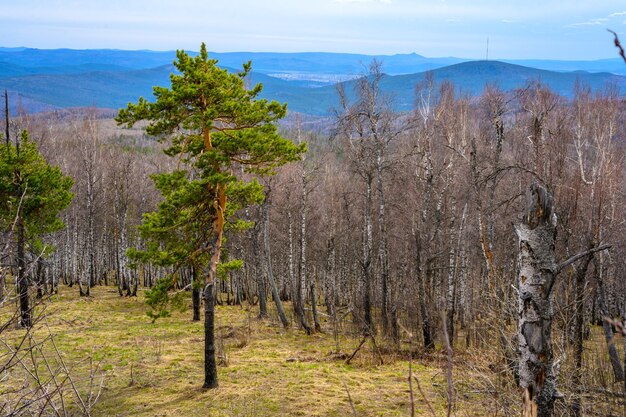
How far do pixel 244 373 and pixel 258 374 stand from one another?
0.45 m

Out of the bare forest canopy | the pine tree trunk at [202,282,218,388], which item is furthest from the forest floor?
the bare forest canopy

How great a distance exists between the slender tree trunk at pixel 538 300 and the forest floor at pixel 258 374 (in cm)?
279

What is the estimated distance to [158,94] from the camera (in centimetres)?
1058

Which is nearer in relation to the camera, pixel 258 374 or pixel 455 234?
pixel 258 374

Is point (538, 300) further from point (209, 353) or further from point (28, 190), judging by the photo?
point (28, 190)

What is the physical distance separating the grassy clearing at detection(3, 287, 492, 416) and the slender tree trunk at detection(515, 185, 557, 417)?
317cm

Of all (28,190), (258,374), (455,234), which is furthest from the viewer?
(455,234)

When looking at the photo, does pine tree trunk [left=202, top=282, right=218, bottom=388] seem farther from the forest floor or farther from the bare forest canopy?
the bare forest canopy

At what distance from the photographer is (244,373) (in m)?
12.6

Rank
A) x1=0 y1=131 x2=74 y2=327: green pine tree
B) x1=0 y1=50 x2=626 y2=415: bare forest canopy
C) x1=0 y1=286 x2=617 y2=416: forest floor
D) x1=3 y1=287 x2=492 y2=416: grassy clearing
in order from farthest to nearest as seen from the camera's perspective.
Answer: x1=0 y1=131 x2=74 y2=327: green pine tree → x1=3 y1=287 x2=492 y2=416: grassy clearing → x1=0 y1=286 x2=617 y2=416: forest floor → x1=0 y1=50 x2=626 y2=415: bare forest canopy

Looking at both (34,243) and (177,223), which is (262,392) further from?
(34,243)

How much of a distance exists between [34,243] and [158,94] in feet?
41.3

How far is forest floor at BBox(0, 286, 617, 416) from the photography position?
9.65m

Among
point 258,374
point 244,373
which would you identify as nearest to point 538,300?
point 258,374
